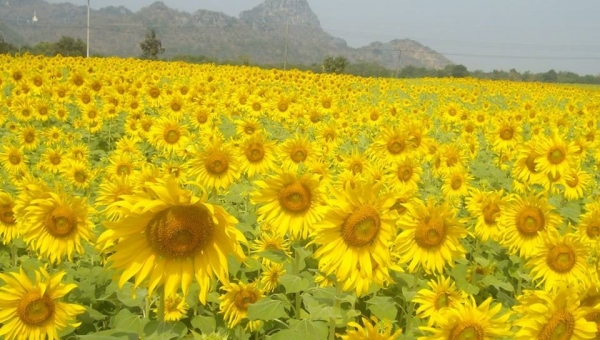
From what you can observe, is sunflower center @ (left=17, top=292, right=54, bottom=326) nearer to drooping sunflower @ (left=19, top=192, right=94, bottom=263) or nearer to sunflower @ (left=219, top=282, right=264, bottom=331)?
drooping sunflower @ (left=19, top=192, right=94, bottom=263)

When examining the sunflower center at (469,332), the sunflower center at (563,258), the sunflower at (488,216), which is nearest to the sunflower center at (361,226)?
the sunflower center at (469,332)

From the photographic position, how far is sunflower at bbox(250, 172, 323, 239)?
3.24m

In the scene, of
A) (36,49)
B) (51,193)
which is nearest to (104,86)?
(51,193)

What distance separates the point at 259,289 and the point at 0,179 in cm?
390

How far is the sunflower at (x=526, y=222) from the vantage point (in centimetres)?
395

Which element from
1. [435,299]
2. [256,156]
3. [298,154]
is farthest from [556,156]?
[256,156]

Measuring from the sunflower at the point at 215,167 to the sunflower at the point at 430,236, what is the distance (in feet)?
5.89

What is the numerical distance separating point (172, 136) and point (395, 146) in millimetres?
3120

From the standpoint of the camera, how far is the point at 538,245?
369cm

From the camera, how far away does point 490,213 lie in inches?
174

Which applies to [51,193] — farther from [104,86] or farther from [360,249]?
[104,86]

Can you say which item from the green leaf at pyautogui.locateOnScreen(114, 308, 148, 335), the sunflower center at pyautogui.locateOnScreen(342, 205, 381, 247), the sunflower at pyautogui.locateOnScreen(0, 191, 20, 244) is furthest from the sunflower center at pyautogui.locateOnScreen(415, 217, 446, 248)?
the sunflower at pyautogui.locateOnScreen(0, 191, 20, 244)

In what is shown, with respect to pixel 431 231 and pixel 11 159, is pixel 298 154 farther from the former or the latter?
pixel 11 159

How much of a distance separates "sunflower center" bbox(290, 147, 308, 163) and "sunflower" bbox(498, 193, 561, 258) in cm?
226
